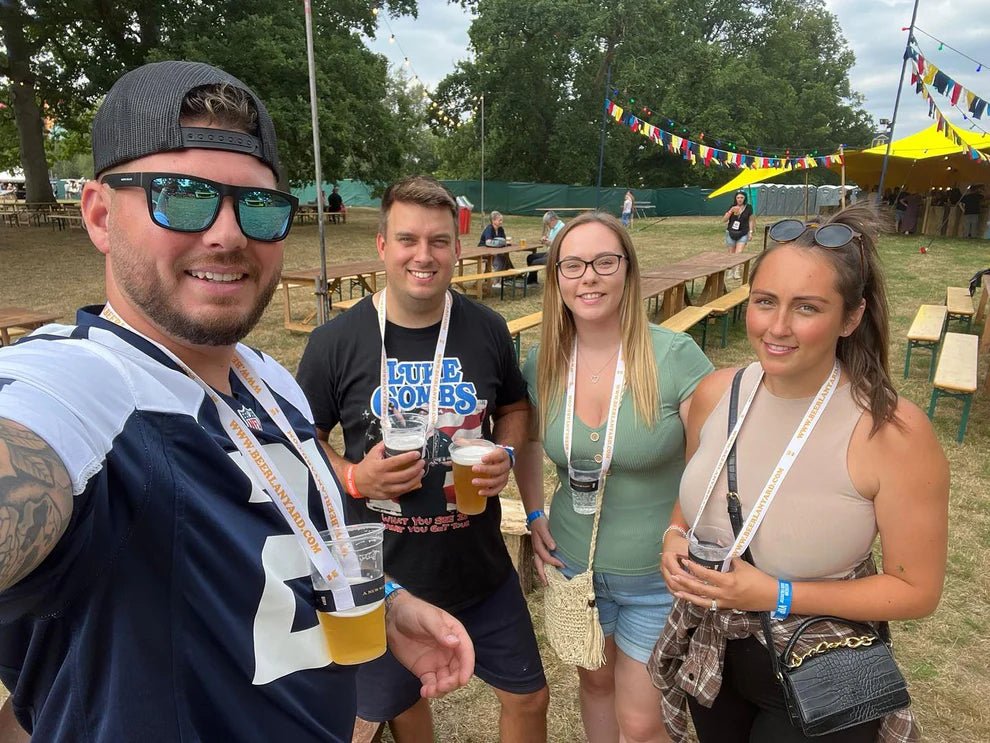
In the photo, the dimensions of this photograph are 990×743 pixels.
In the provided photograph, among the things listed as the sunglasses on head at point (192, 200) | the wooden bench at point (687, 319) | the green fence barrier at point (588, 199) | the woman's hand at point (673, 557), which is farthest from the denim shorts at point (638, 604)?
the green fence barrier at point (588, 199)

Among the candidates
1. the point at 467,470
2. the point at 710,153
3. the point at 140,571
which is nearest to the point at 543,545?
the point at 467,470

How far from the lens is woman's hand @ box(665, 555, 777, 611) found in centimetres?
146

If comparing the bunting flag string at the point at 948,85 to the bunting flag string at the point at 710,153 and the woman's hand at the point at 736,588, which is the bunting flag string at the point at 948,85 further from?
the woman's hand at the point at 736,588

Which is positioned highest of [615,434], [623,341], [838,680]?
[623,341]

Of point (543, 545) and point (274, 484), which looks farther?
point (543, 545)

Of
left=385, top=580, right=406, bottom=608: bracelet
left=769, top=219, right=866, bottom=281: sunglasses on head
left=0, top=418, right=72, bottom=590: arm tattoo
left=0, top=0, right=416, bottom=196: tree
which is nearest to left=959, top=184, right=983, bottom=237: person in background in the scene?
left=0, top=0, right=416, bottom=196: tree

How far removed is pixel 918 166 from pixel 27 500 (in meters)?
28.0

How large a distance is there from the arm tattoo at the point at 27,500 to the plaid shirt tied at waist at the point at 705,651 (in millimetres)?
1505

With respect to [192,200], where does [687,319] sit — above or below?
below

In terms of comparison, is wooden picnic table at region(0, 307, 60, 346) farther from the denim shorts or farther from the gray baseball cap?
the denim shorts

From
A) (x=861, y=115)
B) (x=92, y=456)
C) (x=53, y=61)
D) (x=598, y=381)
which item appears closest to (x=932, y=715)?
(x=598, y=381)

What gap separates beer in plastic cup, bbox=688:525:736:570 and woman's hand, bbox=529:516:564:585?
64 cm

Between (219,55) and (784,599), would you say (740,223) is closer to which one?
(784,599)

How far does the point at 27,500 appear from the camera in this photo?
0.69 meters
